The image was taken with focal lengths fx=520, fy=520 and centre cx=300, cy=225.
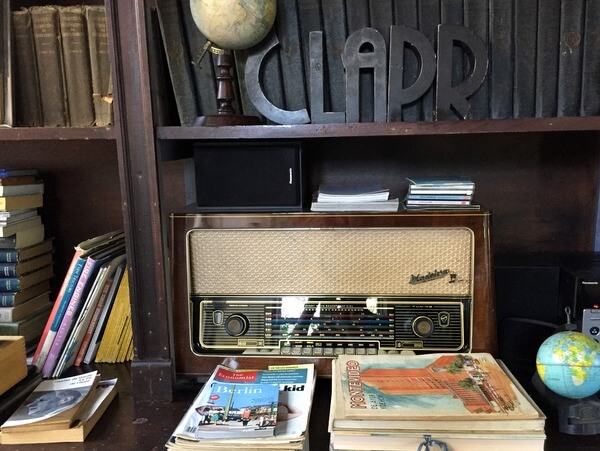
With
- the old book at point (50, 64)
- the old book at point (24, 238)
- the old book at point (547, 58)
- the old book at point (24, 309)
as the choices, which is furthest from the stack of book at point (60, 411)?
the old book at point (547, 58)

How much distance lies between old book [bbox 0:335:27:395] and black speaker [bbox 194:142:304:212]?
0.48 m

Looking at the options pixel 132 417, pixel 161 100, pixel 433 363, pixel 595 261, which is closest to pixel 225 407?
pixel 132 417

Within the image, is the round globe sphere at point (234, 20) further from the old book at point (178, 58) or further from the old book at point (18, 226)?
the old book at point (18, 226)

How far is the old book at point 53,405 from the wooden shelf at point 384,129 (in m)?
0.51

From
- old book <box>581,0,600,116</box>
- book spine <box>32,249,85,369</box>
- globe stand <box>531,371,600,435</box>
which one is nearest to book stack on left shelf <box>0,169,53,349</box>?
book spine <box>32,249,85,369</box>

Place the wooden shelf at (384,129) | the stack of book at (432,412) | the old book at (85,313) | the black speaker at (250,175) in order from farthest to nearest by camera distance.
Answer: the old book at (85,313)
the black speaker at (250,175)
the wooden shelf at (384,129)
the stack of book at (432,412)

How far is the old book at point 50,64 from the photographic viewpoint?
1.12 metres

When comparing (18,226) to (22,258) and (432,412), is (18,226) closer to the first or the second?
(22,258)

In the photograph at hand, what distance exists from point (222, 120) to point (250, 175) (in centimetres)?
12

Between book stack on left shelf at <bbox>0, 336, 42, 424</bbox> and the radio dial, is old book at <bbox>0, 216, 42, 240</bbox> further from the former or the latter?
the radio dial

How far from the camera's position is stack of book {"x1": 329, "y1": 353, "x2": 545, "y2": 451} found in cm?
80

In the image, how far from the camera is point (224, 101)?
3.46ft

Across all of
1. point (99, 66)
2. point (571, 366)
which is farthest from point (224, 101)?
A: point (571, 366)

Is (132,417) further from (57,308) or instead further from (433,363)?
(433,363)
